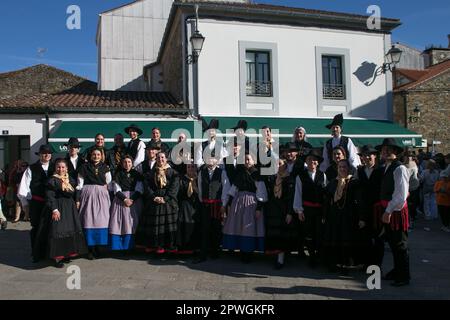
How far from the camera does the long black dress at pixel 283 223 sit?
5828mm

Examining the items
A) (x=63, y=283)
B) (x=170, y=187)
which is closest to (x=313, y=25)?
(x=170, y=187)

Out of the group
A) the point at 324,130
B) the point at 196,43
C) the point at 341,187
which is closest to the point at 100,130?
the point at 196,43

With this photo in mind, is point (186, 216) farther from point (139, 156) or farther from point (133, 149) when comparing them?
point (133, 149)

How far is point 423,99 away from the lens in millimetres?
24156

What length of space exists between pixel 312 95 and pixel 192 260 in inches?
356

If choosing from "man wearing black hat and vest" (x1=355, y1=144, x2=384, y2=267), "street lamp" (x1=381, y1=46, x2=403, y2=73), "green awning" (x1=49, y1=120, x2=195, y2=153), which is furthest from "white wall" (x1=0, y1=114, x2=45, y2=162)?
"street lamp" (x1=381, y1=46, x2=403, y2=73)

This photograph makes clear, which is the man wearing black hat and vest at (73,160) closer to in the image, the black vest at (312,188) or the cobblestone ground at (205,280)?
the cobblestone ground at (205,280)

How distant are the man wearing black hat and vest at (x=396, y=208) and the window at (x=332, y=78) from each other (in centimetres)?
928

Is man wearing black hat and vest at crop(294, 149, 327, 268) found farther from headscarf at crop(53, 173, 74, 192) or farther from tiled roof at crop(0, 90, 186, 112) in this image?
tiled roof at crop(0, 90, 186, 112)

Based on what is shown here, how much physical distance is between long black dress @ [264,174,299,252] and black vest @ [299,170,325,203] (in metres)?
0.16

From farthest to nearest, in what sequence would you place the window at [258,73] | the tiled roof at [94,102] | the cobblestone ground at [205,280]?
the window at [258,73] < the tiled roof at [94,102] < the cobblestone ground at [205,280]

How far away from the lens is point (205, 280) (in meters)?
5.20

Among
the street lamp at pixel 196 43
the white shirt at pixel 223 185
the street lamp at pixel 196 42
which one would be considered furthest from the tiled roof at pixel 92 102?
the white shirt at pixel 223 185
